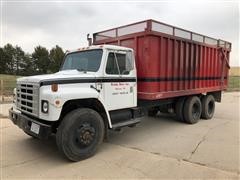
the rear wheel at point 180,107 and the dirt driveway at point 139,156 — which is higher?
the rear wheel at point 180,107

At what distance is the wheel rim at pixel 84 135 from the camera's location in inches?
183

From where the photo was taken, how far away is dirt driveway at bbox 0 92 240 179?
4137 mm

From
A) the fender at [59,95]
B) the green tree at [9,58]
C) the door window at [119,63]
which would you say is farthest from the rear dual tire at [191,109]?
the green tree at [9,58]

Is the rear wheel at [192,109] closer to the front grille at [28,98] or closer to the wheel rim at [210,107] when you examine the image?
the wheel rim at [210,107]

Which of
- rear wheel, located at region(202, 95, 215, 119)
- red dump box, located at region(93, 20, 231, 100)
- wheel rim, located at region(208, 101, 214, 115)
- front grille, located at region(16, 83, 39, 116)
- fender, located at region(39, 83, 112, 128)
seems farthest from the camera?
wheel rim, located at region(208, 101, 214, 115)

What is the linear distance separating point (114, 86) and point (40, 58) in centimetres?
6573

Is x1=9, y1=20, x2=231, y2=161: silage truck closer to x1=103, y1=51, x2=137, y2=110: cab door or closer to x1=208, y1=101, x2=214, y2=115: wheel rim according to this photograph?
x1=103, y1=51, x2=137, y2=110: cab door

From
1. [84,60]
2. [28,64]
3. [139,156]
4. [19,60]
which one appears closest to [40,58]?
[28,64]

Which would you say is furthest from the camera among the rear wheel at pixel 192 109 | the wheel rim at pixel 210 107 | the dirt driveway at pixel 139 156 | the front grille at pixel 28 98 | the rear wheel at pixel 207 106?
the wheel rim at pixel 210 107

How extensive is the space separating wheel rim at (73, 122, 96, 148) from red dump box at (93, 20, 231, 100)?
6.33 feet

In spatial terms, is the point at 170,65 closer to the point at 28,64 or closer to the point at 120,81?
the point at 120,81

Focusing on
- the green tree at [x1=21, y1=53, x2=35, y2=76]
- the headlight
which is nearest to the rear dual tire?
the headlight

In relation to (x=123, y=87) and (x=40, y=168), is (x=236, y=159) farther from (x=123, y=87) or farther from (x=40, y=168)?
(x=40, y=168)

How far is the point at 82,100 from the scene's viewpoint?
16.3 ft
